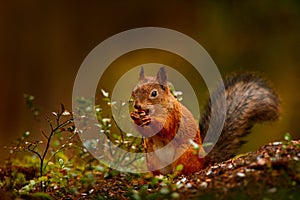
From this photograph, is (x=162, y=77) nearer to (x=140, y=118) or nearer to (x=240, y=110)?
(x=140, y=118)

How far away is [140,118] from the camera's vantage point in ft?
5.16

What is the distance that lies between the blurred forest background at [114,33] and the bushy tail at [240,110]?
116cm

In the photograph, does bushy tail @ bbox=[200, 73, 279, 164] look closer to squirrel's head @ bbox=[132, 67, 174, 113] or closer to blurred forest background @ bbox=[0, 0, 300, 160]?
squirrel's head @ bbox=[132, 67, 174, 113]

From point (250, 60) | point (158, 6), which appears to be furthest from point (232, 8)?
point (158, 6)

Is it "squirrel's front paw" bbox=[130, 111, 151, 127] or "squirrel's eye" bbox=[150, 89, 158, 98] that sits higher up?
"squirrel's eye" bbox=[150, 89, 158, 98]

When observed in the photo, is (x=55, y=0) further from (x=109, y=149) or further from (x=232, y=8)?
(x=109, y=149)

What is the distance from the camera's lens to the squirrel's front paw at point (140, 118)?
5.14ft

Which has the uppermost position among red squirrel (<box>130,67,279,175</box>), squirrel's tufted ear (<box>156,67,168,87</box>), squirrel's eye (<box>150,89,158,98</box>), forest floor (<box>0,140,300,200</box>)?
squirrel's tufted ear (<box>156,67,168,87</box>)

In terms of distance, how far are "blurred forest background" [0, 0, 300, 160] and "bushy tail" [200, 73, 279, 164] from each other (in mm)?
1157

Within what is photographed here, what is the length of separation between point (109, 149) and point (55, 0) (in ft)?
7.69

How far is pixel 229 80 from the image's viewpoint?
6.83ft

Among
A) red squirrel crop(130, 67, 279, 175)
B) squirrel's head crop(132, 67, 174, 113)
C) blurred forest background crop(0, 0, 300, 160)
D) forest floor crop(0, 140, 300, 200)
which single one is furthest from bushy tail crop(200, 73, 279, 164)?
blurred forest background crop(0, 0, 300, 160)

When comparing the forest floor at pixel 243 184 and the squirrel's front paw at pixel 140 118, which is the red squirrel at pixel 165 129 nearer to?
the squirrel's front paw at pixel 140 118

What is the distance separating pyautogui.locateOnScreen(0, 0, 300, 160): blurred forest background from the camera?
10.7 ft
